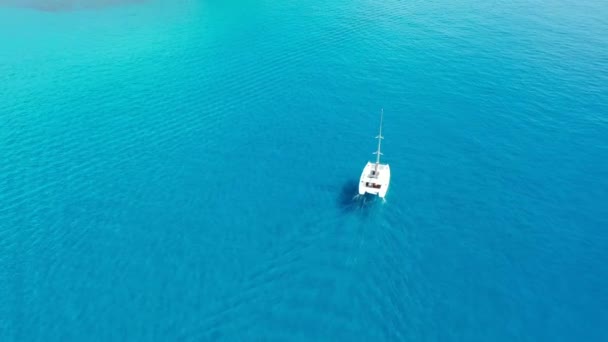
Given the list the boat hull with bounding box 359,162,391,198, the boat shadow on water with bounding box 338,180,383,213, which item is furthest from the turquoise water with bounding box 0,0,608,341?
the boat hull with bounding box 359,162,391,198

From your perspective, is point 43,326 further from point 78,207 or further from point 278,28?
point 278,28

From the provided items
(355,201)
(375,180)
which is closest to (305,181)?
(355,201)

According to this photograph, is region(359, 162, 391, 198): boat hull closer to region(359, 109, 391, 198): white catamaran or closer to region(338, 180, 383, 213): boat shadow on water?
region(359, 109, 391, 198): white catamaran

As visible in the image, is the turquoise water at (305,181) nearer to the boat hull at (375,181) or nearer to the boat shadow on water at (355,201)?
the boat shadow on water at (355,201)

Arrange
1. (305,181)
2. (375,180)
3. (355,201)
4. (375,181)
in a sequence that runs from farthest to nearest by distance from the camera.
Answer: (305,181) → (355,201) → (375,180) → (375,181)

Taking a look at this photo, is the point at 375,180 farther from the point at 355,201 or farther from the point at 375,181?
the point at 355,201

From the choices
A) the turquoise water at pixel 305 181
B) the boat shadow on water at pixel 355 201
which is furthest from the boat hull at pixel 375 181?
the turquoise water at pixel 305 181

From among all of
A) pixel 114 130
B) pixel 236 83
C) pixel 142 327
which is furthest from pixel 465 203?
pixel 114 130
